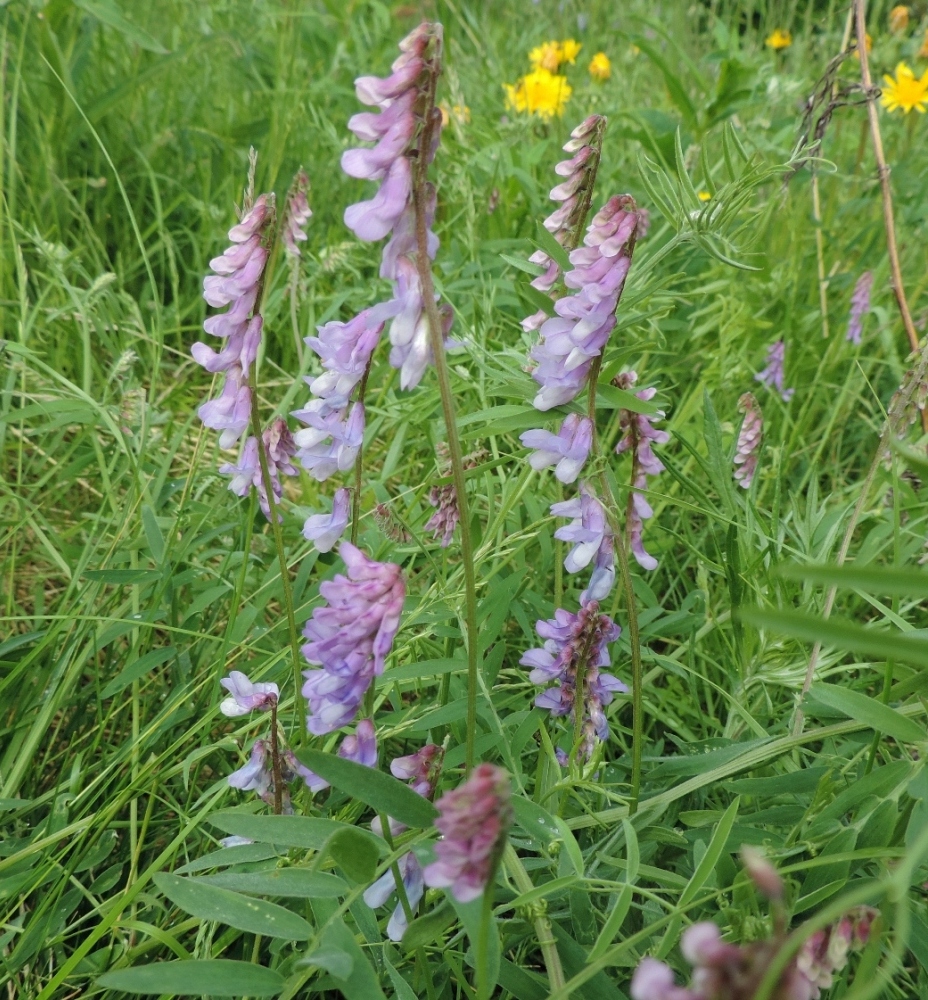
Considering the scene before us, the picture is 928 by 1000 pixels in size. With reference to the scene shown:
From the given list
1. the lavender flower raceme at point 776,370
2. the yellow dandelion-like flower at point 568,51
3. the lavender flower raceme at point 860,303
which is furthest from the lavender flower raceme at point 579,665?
the yellow dandelion-like flower at point 568,51

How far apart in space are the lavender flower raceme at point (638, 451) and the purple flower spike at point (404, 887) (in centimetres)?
54

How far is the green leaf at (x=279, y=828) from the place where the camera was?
0.90 metres

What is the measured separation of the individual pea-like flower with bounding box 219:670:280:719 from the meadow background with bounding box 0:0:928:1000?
13cm

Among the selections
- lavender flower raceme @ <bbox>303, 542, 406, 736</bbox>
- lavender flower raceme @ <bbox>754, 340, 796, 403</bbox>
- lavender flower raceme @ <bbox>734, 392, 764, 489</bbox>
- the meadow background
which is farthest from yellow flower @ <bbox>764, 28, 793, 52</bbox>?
A: lavender flower raceme @ <bbox>303, 542, 406, 736</bbox>

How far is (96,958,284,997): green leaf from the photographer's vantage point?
74cm

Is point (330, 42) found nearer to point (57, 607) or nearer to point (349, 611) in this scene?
point (57, 607)

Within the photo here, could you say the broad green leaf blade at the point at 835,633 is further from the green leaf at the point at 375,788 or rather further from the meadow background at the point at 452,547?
the green leaf at the point at 375,788

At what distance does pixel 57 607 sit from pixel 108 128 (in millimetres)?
1817

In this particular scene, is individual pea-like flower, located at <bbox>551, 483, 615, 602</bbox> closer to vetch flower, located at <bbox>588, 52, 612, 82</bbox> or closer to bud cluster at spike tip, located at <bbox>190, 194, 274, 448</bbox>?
bud cluster at spike tip, located at <bbox>190, 194, 274, 448</bbox>

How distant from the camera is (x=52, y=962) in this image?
1.23 meters

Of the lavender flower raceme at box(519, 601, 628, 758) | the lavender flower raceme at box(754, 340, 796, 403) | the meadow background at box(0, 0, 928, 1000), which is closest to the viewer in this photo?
the meadow background at box(0, 0, 928, 1000)

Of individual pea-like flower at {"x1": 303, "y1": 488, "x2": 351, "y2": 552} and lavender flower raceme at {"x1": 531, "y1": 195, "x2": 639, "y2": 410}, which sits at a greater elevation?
lavender flower raceme at {"x1": 531, "y1": 195, "x2": 639, "y2": 410}

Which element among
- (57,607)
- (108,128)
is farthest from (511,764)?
(108,128)

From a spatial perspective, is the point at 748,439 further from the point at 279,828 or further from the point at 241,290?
the point at 279,828
